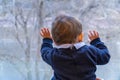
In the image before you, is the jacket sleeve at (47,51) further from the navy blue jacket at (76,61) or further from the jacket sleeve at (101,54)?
the jacket sleeve at (101,54)

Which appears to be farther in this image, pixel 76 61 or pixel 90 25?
pixel 90 25

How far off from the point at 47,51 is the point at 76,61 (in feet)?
0.40

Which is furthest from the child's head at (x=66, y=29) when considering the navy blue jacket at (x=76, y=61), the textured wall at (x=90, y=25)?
the textured wall at (x=90, y=25)

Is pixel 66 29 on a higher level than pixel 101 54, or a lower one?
higher

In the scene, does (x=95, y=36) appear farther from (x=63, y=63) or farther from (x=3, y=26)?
(x=3, y=26)

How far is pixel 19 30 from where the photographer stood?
1627 millimetres

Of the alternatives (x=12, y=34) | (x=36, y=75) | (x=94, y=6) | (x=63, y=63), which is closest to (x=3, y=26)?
(x=12, y=34)

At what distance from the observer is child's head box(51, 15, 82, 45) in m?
1.05

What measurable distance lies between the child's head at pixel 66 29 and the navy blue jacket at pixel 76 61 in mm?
45

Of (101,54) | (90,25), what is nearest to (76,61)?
(101,54)

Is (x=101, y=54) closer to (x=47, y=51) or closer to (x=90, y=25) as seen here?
(x=47, y=51)

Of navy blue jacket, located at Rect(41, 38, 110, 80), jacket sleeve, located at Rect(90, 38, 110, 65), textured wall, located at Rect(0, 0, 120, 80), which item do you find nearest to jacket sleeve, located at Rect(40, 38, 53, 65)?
navy blue jacket, located at Rect(41, 38, 110, 80)

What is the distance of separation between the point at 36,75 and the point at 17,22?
0.99ft

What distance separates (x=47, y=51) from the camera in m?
1.14
